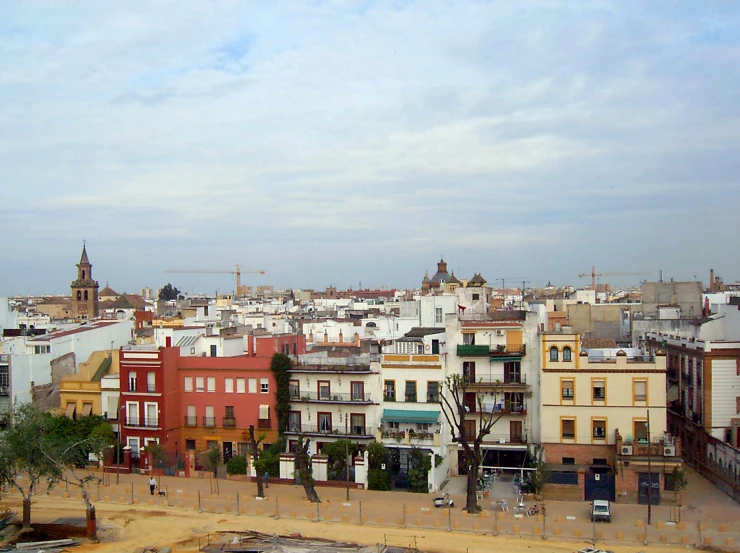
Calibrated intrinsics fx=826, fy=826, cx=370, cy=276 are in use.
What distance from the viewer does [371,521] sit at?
3797cm

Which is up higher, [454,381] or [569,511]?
[454,381]

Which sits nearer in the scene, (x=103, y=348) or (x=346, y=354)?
(x=346, y=354)

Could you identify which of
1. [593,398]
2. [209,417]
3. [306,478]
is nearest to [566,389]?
[593,398]

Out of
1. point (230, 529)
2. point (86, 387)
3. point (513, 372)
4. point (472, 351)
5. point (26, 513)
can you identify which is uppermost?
point (472, 351)

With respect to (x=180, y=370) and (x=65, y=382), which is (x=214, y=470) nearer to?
(x=180, y=370)

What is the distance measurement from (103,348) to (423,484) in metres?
32.6

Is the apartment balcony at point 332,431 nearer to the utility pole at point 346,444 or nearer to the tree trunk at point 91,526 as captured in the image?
the utility pole at point 346,444

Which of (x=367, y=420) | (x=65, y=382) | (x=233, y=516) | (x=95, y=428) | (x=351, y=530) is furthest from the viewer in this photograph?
(x=65, y=382)

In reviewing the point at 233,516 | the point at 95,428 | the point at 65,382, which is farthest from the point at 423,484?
the point at 65,382

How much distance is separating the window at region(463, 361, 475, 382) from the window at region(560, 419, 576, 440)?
18.0 feet

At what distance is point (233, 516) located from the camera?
130ft

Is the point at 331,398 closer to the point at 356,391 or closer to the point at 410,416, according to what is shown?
the point at 356,391

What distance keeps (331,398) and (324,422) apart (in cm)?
150

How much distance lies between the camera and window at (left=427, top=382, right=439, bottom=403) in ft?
153
